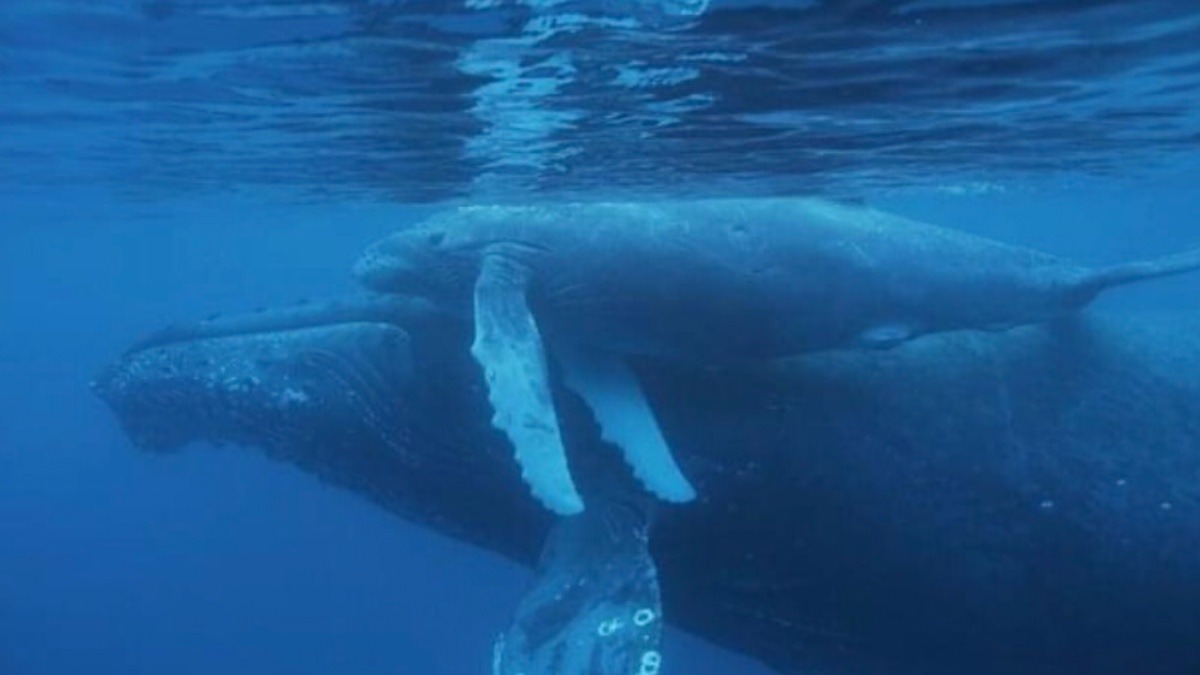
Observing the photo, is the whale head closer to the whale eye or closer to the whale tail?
the whale eye

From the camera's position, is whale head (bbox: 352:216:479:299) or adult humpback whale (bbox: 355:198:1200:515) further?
whale head (bbox: 352:216:479:299)

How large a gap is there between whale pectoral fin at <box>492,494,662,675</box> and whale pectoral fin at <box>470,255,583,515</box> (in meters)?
1.14

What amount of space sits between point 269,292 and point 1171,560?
141m

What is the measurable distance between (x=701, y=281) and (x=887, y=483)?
8.58 ft

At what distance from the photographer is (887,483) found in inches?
447

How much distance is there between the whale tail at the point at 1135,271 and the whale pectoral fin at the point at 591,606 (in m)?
4.97

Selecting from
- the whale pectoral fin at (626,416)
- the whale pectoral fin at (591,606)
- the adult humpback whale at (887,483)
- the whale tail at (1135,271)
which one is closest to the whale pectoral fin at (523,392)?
the whale pectoral fin at (626,416)

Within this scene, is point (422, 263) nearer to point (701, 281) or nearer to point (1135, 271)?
point (701, 281)

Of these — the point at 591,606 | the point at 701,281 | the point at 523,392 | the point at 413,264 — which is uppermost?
the point at 413,264

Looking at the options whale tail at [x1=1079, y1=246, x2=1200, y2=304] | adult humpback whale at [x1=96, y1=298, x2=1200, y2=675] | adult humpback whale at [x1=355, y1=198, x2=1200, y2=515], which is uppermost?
adult humpback whale at [x1=355, y1=198, x2=1200, y2=515]

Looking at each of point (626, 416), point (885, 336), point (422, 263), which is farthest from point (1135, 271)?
point (422, 263)

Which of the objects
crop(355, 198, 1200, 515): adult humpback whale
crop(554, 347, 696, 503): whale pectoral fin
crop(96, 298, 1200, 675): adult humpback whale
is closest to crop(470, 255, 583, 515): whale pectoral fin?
crop(355, 198, 1200, 515): adult humpback whale

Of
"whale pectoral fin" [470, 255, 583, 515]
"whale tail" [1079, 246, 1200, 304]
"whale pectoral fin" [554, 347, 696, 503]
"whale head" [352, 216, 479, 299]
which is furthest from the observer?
"whale tail" [1079, 246, 1200, 304]

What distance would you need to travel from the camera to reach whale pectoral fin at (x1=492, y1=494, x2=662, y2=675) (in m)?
9.77
